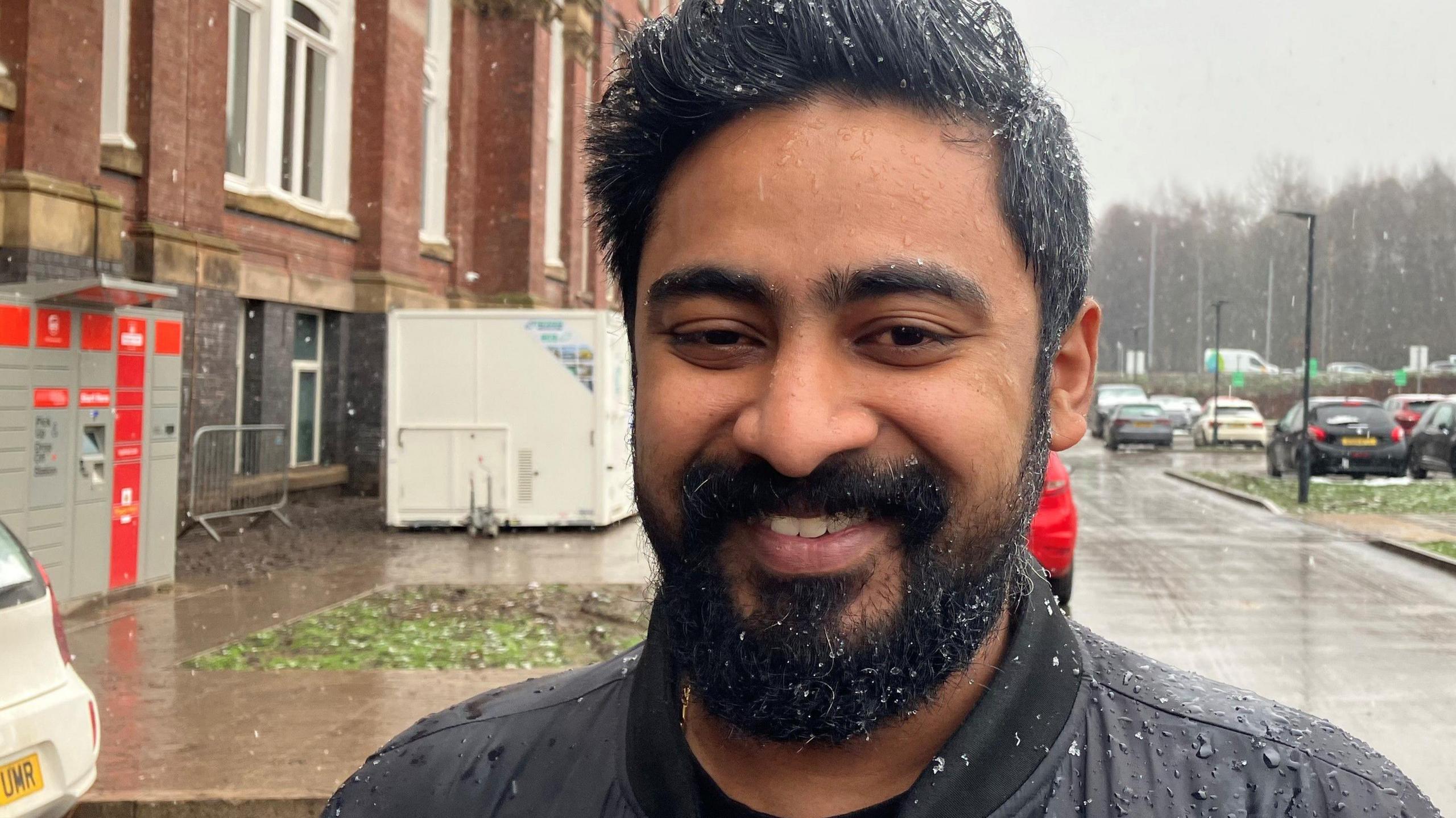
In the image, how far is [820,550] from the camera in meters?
1.36

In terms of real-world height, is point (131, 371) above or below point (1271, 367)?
below

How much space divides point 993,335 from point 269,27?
15.4 metres

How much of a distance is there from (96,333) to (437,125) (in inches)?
464

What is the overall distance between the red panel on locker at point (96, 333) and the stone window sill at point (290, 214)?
4.99 metres

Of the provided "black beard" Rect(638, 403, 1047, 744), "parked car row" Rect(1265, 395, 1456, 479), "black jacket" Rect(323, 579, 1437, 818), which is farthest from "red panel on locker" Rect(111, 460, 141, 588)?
"parked car row" Rect(1265, 395, 1456, 479)

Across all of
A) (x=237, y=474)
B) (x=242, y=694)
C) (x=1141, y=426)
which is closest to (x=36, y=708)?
(x=242, y=694)

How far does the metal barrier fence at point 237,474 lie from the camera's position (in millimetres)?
12570

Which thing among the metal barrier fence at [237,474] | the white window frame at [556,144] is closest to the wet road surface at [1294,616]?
the metal barrier fence at [237,474]

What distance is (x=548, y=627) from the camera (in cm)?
858

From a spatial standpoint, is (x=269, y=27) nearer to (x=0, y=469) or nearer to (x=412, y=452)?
(x=412, y=452)

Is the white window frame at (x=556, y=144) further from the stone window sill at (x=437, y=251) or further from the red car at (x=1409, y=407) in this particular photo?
the red car at (x=1409, y=407)

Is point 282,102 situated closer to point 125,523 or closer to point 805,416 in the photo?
point 125,523

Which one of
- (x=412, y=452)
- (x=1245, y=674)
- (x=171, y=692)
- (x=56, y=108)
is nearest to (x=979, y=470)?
(x=171, y=692)

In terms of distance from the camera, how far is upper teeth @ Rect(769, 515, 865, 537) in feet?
4.46
